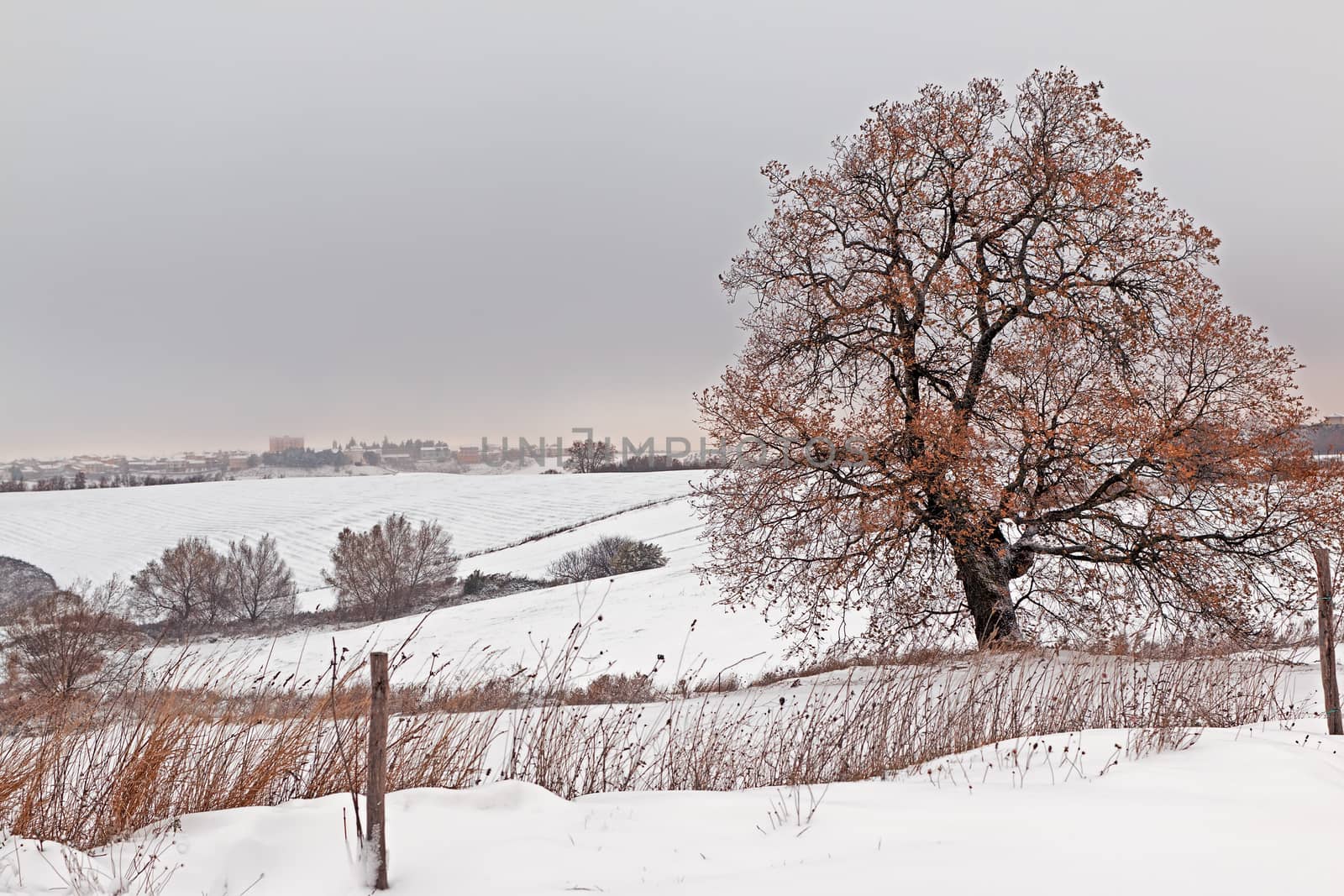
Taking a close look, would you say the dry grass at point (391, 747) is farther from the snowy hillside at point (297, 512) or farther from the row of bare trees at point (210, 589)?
the snowy hillside at point (297, 512)

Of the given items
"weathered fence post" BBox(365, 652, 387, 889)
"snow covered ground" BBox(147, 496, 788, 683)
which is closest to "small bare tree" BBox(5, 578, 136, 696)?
"snow covered ground" BBox(147, 496, 788, 683)

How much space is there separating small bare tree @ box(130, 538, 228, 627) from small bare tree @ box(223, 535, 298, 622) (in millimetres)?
652

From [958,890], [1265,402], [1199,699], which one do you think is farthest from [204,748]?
[1265,402]

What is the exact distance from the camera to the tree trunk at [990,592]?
1108cm

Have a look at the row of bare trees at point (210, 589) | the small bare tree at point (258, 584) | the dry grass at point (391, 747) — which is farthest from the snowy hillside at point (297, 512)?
the dry grass at point (391, 747)

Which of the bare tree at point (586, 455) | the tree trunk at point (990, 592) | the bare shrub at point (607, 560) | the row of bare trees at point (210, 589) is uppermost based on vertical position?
the bare tree at point (586, 455)

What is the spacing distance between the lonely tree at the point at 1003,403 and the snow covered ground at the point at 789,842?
19.7 ft

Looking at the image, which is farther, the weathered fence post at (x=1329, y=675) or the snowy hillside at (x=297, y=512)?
the snowy hillside at (x=297, y=512)

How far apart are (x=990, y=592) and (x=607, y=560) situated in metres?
29.1

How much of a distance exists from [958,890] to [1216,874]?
1204 mm

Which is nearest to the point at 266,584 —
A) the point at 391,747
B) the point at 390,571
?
the point at 390,571

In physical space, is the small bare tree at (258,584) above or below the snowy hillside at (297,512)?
below

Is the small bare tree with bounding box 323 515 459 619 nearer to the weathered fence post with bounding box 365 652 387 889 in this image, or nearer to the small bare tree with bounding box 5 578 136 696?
the small bare tree with bounding box 5 578 136 696

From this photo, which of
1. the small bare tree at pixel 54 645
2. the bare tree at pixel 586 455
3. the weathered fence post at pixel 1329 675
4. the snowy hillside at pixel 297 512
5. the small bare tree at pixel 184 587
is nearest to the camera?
the weathered fence post at pixel 1329 675
